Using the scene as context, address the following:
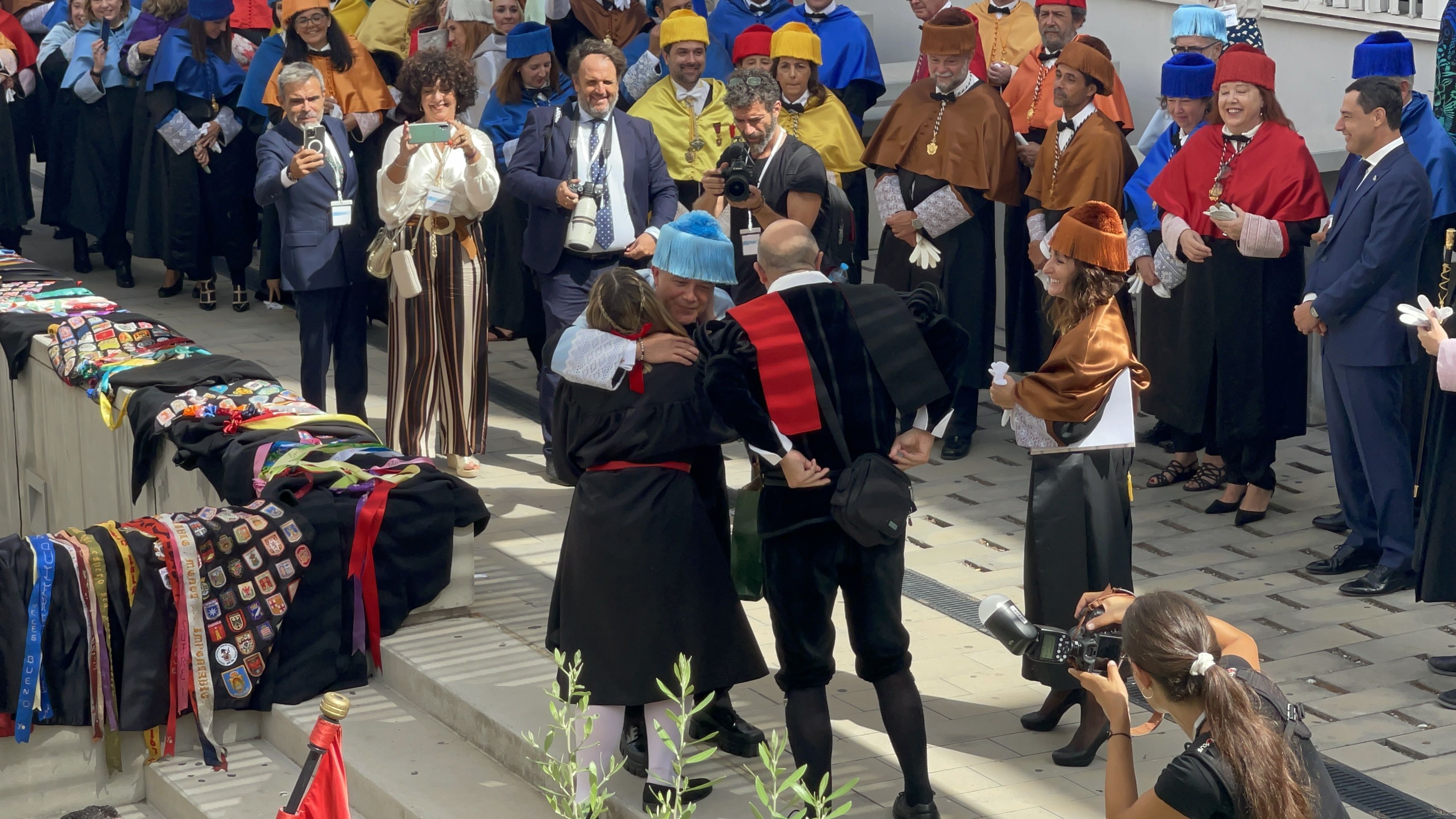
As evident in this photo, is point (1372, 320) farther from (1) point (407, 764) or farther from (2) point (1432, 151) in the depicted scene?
(1) point (407, 764)

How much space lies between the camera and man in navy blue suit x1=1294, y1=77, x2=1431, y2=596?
6.43 metres

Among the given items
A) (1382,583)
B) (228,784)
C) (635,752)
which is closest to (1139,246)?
(1382,583)

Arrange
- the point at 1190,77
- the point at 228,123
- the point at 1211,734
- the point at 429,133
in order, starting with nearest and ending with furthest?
the point at 1211,734 < the point at 429,133 < the point at 1190,77 < the point at 228,123

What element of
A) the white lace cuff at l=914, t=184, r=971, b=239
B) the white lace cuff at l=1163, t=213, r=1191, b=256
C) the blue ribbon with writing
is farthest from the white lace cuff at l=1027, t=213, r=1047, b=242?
the blue ribbon with writing

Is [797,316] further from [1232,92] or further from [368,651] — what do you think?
[1232,92]

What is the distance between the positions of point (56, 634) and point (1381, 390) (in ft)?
15.4

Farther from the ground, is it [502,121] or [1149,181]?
[502,121]

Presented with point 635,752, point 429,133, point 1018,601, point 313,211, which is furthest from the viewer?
point 313,211

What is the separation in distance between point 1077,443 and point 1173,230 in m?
2.48

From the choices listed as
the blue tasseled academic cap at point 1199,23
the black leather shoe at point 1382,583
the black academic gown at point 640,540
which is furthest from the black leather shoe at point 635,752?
the blue tasseled academic cap at point 1199,23

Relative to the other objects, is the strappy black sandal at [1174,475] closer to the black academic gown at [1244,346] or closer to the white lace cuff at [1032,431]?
the black academic gown at [1244,346]

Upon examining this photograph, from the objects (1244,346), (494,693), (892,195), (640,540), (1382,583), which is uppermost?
(892,195)

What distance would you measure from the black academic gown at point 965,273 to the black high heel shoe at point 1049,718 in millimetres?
3028

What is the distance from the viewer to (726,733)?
5.19 meters
